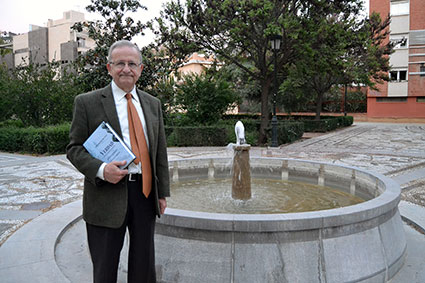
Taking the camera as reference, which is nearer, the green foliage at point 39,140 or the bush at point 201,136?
the green foliage at point 39,140

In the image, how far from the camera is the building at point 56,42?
151ft

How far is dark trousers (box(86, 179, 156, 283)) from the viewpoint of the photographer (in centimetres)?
213

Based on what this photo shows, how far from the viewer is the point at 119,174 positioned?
1985 millimetres

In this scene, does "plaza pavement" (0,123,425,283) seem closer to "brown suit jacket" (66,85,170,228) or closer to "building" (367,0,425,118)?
"brown suit jacket" (66,85,170,228)

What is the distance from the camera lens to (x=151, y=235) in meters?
2.28

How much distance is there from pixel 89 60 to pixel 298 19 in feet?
26.9

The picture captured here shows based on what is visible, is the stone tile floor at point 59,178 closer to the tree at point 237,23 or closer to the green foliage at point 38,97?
the green foliage at point 38,97

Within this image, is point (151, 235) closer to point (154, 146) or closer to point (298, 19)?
point (154, 146)

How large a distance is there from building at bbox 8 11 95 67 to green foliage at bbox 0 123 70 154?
33.5 meters

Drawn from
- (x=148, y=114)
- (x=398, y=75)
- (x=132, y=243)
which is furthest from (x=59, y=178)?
(x=398, y=75)

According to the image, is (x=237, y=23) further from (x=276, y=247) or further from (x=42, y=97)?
(x=276, y=247)

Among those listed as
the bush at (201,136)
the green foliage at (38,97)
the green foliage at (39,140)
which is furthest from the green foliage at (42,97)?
the bush at (201,136)

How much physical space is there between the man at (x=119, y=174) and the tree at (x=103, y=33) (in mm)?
11484

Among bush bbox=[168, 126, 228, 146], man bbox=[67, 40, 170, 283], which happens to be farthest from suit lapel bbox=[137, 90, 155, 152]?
bush bbox=[168, 126, 228, 146]
